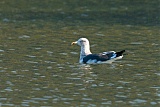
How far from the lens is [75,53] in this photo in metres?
29.1

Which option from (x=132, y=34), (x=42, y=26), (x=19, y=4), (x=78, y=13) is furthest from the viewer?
(x=19, y=4)

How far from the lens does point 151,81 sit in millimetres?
23281

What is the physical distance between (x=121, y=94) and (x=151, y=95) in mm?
813

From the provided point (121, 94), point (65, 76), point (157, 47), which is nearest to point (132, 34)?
point (157, 47)

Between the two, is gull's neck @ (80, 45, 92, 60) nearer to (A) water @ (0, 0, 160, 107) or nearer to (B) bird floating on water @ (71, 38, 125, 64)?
(B) bird floating on water @ (71, 38, 125, 64)

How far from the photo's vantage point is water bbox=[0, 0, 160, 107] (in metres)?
21.0

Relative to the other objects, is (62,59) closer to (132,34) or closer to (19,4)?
(132,34)

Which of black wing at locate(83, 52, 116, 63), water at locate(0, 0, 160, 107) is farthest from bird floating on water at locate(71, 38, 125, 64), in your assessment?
water at locate(0, 0, 160, 107)

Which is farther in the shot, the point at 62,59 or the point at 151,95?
the point at 62,59

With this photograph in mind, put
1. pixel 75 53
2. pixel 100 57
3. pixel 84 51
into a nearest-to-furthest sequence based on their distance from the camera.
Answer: pixel 100 57
pixel 84 51
pixel 75 53

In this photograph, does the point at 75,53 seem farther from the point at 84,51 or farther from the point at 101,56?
the point at 101,56

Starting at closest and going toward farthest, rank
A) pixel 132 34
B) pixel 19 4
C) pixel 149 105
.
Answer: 1. pixel 149 105
2. pixel 132 34
3. pixel 19 4

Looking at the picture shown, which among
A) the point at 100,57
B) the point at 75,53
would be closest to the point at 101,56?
the point at 100,57

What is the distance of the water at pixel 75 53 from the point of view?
21031 millimetres
